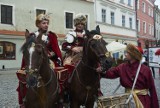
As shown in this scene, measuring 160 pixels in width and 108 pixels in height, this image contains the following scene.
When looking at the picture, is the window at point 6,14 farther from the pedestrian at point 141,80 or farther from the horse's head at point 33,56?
the pedestrian at point 141,80

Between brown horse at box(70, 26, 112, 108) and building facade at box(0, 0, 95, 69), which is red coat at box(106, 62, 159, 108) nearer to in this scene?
brown horse at box(70, 26, 112, 108)

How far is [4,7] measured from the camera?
27391mm

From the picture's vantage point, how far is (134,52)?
5395 mm

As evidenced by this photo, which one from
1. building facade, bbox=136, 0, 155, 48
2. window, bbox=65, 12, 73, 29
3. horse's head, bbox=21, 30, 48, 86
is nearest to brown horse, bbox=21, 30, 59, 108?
horse's head, bbox=21, 30, 48, 86

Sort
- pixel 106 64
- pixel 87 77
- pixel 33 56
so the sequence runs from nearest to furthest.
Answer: pixel 33 56, pixel 106 64, pixel 87 77

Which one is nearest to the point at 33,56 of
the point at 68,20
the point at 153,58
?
the point at 153,58

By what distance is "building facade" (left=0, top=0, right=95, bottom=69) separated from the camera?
26938 mm

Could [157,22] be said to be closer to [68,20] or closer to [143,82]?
[68,20]

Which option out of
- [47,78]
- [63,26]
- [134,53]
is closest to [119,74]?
[134,53]

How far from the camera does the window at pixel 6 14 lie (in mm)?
27266

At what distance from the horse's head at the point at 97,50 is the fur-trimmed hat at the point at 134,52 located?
459 millimetres

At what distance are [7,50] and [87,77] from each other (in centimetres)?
2113

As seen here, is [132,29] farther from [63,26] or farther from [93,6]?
[63,26]

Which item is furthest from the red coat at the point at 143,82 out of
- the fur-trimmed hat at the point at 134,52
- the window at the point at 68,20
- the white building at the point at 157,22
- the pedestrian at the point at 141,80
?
the white building at the point at 157,22
